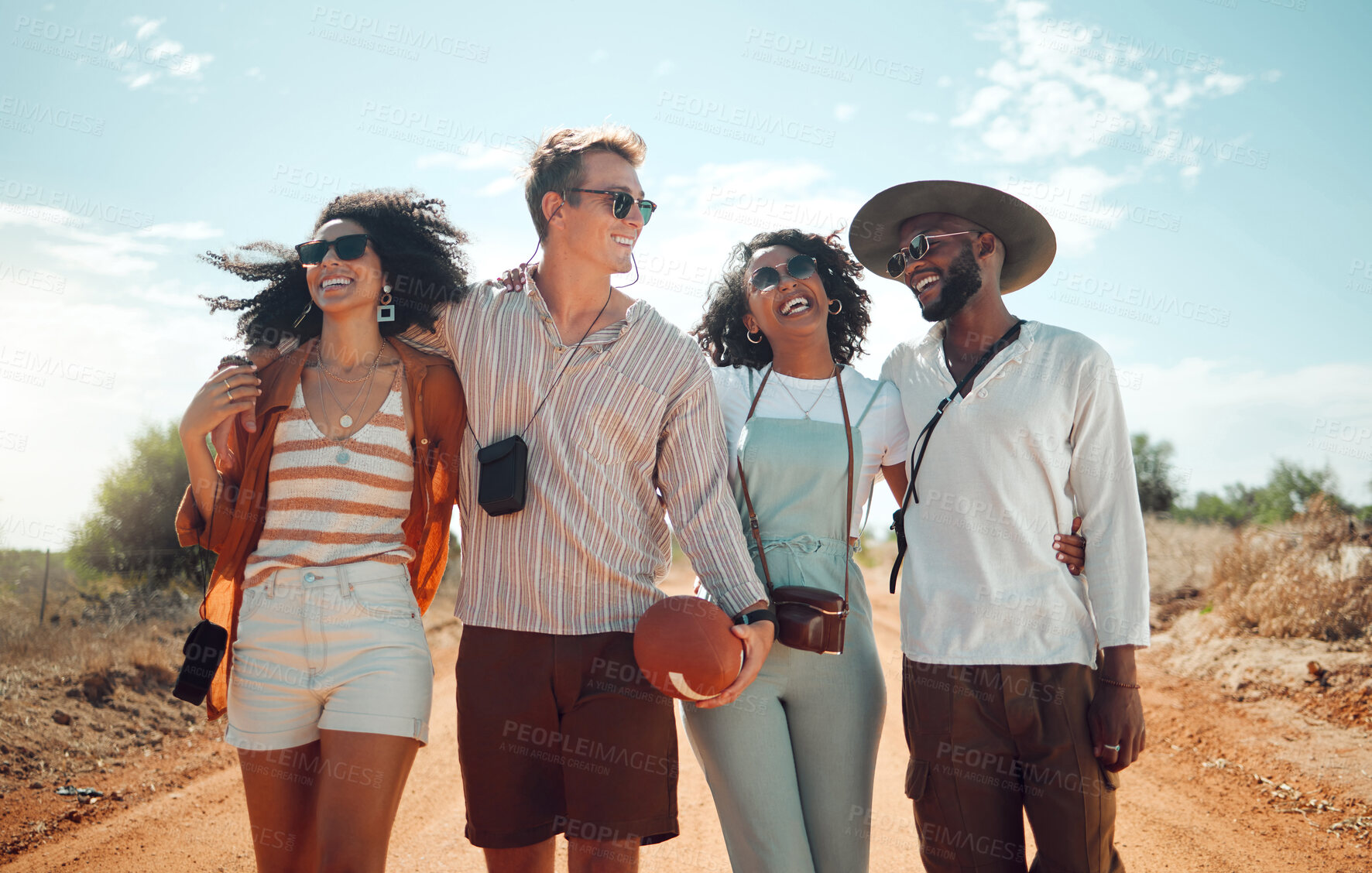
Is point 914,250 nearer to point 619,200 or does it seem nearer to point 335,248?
point 619,200

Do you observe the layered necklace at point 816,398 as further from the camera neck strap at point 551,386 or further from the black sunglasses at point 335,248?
the black sunglasses at point 335,248

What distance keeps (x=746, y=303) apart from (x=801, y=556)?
1347mm

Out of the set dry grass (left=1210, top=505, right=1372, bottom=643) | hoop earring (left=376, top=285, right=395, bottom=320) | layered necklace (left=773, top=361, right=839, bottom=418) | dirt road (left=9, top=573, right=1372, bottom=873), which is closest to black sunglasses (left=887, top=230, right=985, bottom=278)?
layered necklace (left=773, top=361, right=839, bottom=418)

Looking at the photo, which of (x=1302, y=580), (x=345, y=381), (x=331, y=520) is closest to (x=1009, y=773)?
(x=331, y=520)

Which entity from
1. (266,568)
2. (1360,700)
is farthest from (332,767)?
(1360,700)

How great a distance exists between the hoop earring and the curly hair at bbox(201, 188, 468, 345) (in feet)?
0.06

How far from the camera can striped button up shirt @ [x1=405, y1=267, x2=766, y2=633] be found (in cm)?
279

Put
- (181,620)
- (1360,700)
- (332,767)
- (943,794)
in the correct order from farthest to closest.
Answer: (181,620) < (1360,700) < (943,794) < (332,767)

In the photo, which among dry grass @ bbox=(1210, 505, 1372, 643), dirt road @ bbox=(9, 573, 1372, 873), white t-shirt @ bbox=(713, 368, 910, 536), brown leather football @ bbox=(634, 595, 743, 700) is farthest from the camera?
dry grass @ bbox=(1210, 505, 1372, 643)

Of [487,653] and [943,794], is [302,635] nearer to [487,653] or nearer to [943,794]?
[487,653]

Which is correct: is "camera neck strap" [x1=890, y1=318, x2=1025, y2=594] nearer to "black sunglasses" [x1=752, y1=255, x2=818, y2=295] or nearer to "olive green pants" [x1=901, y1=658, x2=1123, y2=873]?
"olive green pants" [x1=901, y1=658, x2=1123, y2=873]

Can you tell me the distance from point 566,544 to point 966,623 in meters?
1.31

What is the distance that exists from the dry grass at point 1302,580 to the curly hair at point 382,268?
333 inches

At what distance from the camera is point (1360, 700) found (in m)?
6.72
